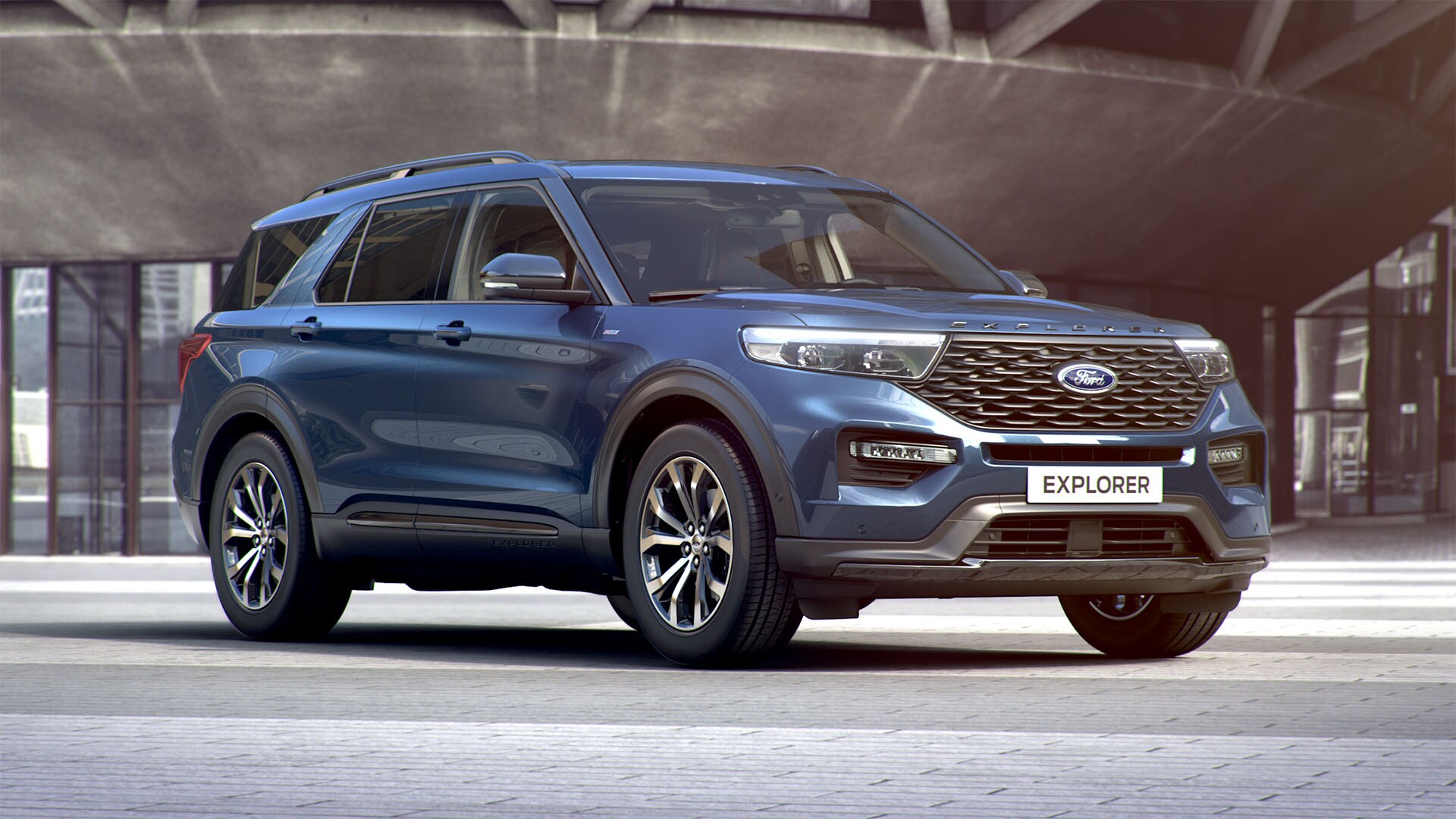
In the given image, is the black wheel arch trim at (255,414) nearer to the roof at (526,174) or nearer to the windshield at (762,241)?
the roof at (526,174)

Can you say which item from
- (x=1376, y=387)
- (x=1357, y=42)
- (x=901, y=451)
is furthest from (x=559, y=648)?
(x=1376, y=387)

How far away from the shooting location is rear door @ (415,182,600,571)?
24.6 ft

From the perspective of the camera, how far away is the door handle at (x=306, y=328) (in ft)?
28.9

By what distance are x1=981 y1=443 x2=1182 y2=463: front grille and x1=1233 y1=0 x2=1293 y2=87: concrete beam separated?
16.5 metres

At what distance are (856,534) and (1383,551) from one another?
15926 millimetres

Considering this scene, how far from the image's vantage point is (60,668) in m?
7.61

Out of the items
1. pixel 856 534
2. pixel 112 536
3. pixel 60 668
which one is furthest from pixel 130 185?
pixel 856 534

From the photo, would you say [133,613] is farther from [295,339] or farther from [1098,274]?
[1098,274]

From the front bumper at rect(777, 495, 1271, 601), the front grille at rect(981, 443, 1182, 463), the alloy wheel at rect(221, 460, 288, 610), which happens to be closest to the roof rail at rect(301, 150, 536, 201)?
the alloy wheel at rect(221, 460, 288, 610)

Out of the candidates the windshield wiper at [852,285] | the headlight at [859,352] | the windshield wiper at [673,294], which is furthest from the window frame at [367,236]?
the headlight at [859,352]

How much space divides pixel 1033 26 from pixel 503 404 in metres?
14.7

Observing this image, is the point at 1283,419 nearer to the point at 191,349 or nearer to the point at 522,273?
the point at 191,349

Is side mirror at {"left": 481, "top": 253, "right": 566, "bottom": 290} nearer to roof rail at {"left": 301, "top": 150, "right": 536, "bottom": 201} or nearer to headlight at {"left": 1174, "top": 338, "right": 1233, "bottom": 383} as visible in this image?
roof rail at {"left": 301, "top": 150, "right": 536, "bottom": 201}

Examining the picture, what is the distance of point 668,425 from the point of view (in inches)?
289
